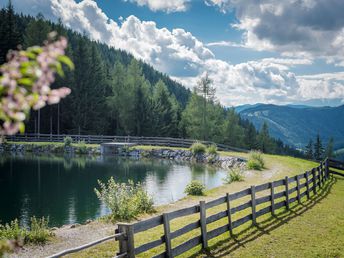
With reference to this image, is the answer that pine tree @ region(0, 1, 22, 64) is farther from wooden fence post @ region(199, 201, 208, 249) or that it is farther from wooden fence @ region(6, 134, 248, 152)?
wooden fence post @ region(199, 201, 208, 249)

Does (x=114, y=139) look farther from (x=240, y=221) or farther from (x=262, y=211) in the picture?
(x=240, y=221)

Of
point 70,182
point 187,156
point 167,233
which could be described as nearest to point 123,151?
point 187,156

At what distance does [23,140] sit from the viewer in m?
61.8

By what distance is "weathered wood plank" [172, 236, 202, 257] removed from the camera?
10445 millimetres

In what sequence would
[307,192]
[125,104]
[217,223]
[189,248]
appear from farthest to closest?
[125,104], [307,192], [217,223], [189,248]

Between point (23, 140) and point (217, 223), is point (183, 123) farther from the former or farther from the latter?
point (217, 223)

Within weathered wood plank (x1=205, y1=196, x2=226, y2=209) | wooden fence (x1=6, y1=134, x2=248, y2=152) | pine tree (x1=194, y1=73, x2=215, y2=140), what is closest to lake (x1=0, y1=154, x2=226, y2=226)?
weathered wood plank (x1=205, y1=196, x2=226, y2=209)

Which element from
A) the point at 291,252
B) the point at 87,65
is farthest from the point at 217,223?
the point at 87,65

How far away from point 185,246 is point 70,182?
72.0ft

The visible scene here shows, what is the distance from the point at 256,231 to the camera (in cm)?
1388

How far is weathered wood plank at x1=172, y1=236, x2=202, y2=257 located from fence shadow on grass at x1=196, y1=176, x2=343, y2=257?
32 cm

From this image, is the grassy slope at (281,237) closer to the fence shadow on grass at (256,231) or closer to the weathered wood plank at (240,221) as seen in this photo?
the fence shadow on grass at (256,231)

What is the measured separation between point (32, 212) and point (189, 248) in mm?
12323

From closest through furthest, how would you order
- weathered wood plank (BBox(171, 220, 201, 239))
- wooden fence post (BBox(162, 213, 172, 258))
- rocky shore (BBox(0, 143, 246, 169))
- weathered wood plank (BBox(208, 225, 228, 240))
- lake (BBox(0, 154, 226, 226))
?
wooden fence post (BBox(162, 213, 172, 258))
weathered wood plank (BBox(171, 220, 201, 239))
weathered wood plank (BBox(208, 225, 228, 240))
lake (BBox(0, 154, 226, 226))
rocky shore (BBox(0, 143, 246, 169))
